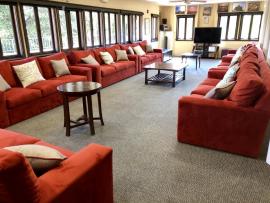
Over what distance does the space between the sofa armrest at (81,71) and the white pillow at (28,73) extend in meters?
0.81

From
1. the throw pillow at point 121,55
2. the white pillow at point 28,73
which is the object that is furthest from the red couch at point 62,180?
the throw pillow at point 121,55

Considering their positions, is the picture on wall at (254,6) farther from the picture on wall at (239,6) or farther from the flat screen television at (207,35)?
the flat screen television at (207,35)

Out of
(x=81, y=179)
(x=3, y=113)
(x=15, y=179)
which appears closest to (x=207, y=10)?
(x=3, y=113)

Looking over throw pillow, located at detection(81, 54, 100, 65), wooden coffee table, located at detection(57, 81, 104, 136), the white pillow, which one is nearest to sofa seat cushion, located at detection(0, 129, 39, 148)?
wooden coffee table, located at detection(57, 81, 104, 136)


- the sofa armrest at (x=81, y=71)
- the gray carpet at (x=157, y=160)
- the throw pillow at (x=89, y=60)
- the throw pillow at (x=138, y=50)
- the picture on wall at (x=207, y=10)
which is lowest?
the gray carpet at (x=157, y=160)

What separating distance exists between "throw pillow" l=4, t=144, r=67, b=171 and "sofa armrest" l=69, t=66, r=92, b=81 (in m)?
3.51

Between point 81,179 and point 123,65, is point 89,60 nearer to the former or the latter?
point 123,65

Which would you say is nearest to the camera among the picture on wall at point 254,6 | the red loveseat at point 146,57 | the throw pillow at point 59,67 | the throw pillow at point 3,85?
the throw pillow at point 3,85

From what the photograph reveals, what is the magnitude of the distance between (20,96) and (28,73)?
701mm

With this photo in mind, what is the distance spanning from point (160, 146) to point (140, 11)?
7.03 m

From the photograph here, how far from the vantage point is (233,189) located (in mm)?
1967

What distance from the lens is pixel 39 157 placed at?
1.26m

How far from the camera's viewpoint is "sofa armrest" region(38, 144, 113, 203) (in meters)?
1.16

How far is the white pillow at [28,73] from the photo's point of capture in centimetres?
379
